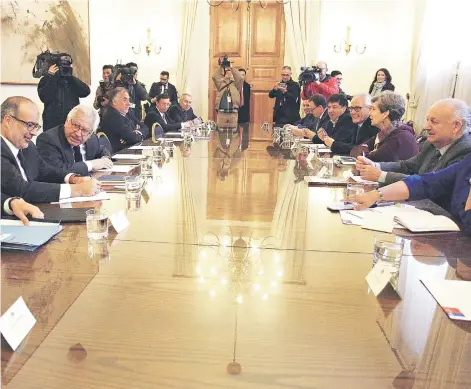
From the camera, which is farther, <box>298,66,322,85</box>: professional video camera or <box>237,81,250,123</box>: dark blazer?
<box>237,81,250,123</box>: dark blazer

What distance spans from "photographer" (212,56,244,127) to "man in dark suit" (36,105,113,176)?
12.0ft

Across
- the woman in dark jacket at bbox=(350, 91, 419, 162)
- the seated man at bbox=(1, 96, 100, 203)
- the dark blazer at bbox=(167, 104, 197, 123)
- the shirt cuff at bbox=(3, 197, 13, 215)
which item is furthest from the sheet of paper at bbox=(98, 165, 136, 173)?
the dark blazer at bbox=(167, 104, 197, 123)

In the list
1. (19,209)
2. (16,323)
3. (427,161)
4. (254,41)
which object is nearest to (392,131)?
(427,161)

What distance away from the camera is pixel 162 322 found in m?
1.07

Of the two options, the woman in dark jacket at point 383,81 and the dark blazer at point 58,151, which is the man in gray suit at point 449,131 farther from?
the woman in dark jacket at point 383,81

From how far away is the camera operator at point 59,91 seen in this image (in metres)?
5.20

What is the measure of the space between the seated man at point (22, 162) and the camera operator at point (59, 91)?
313cm

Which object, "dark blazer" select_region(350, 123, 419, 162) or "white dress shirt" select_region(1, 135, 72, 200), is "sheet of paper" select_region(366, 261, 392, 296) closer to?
"white dress shirt" select_region(1, 135, 72, 200)

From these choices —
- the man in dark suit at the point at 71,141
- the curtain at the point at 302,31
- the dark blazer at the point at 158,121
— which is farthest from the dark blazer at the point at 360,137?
the curtain at the point at 302,31

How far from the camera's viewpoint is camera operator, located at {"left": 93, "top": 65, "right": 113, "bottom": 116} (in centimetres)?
494

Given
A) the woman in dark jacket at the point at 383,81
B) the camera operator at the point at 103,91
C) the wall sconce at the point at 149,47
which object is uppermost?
the wall sconce at the point at 149,47

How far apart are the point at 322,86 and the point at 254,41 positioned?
2634mm

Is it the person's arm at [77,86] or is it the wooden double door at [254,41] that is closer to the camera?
the person's arm at [77,86]

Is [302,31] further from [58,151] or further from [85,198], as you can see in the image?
[85,198]
